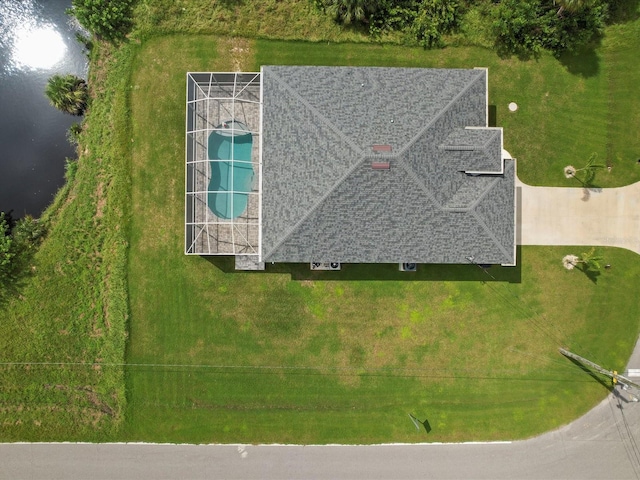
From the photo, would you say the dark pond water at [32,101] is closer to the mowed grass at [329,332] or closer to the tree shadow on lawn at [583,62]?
the mowed grass at [329,332]

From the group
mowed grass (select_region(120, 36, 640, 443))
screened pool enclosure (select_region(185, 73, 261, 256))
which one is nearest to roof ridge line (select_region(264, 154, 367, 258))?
screened pool enclosure (select_region(185, 73, 261, 256))

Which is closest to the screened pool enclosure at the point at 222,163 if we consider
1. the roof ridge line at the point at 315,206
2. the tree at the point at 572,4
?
the roof ridge line at the point at 315,206

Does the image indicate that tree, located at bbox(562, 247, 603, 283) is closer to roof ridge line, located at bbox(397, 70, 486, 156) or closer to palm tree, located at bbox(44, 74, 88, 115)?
roof ridge line, located at bbox(397, 70, 486, 156)

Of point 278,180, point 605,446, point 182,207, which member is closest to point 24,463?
point 182,207

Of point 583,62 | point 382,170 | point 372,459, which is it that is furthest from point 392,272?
point 583,62

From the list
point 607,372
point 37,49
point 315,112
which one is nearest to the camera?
point 315,112

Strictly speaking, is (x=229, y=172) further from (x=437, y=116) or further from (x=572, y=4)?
(x=572, y=4)
